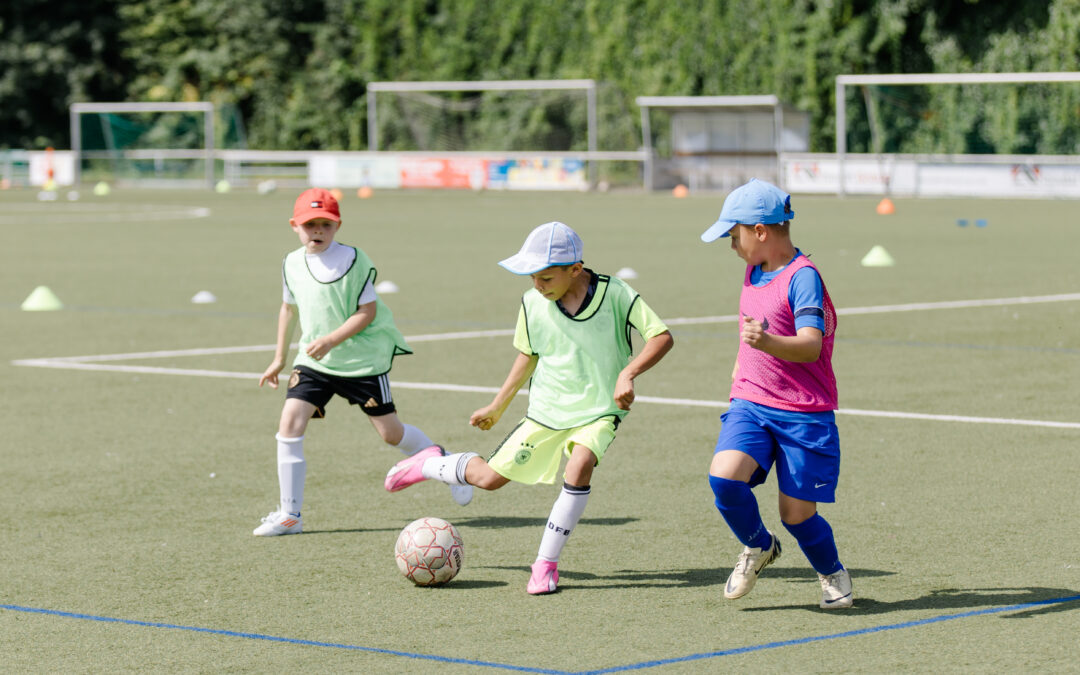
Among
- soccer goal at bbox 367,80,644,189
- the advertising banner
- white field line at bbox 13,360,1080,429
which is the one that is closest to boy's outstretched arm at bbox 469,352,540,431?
white field line at bbox 13,360,1080,429

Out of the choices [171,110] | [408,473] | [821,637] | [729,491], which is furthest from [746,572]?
[171,110]

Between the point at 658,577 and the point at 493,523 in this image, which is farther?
the point at 493,523

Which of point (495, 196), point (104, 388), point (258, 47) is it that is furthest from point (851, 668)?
point (258, 47)

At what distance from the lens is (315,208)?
7.30 m

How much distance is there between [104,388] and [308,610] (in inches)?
239

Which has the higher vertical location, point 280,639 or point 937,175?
point 937,175

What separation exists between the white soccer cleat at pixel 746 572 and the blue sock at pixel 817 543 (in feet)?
0.61

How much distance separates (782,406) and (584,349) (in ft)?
2.85

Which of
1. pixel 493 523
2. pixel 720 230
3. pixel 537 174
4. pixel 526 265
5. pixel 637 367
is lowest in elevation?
pixel 493 523

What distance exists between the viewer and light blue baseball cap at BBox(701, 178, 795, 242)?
566 cm

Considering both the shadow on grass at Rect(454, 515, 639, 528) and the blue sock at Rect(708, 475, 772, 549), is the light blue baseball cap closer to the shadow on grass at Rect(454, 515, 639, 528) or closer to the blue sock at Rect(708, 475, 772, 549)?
the blue sock at Rect(708, 475, 772, 549)

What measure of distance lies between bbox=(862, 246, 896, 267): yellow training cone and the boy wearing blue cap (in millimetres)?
15645

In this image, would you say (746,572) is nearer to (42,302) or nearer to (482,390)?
(482,390)

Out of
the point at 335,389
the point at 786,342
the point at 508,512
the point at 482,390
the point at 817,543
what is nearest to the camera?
the point at 786,342
